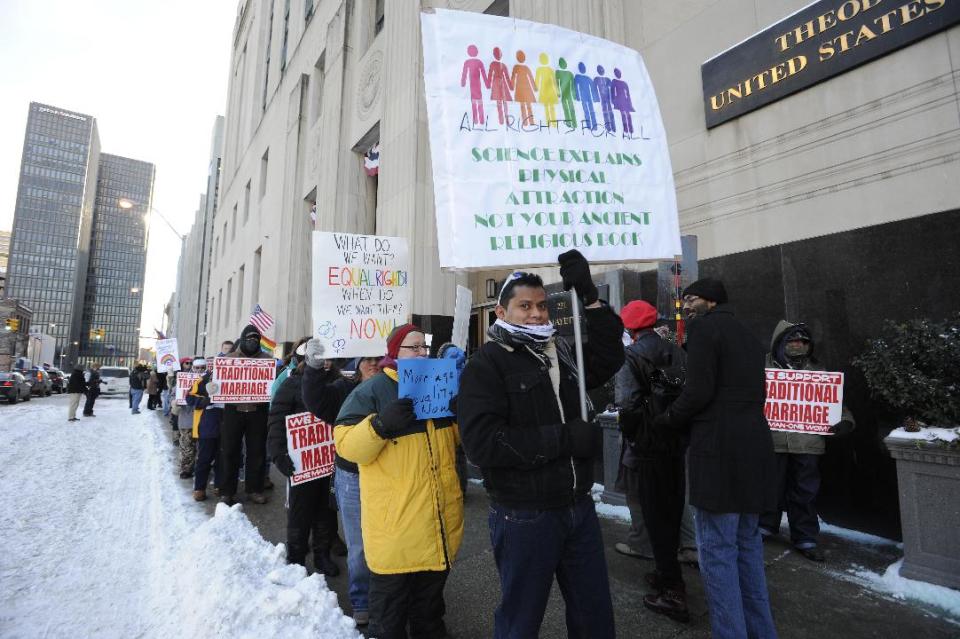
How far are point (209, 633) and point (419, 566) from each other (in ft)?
4.77

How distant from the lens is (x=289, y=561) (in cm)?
411

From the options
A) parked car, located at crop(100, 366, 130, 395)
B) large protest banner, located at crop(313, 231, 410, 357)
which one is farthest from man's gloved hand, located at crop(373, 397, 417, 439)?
parked car, located at crop(100, 366, 130, 395)

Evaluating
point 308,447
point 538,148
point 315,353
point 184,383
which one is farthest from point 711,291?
point 184,383

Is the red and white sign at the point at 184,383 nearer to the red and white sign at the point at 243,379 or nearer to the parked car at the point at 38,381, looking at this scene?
the red and white sign at the point at 243,379

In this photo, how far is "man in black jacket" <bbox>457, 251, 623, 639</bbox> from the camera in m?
1.95

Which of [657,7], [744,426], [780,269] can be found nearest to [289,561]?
[744,426]

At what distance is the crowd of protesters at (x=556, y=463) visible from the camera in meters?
1.99

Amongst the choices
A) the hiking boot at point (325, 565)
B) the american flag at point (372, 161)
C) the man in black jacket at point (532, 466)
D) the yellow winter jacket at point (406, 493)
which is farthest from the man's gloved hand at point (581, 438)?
the american flag at point (372, 161)

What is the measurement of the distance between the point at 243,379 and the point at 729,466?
5796 mm

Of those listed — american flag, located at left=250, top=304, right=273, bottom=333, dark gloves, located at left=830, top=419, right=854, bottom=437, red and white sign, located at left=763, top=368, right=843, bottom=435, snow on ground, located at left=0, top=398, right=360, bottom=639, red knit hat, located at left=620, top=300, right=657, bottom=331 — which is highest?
american flag, located at left=250, top=304, right=273, bottom=333

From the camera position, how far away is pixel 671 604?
3.17 metres

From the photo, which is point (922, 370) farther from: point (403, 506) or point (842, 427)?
point (403, 506)

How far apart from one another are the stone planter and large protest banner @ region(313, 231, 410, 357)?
14.2 feet

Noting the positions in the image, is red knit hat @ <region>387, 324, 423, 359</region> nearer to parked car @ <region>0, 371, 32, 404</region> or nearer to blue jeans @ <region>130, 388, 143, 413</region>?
blue jeans @ <region>130, 388, 143, 413</region>
